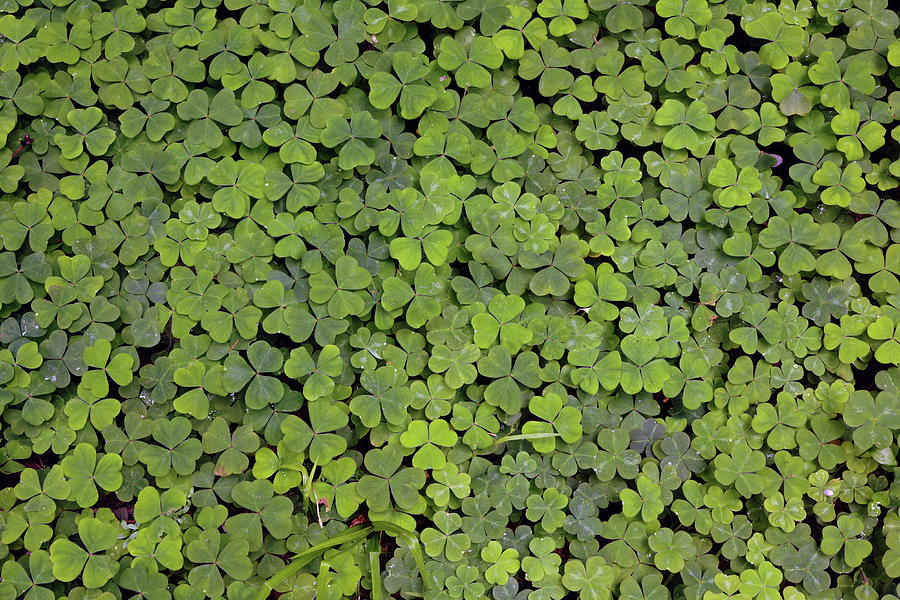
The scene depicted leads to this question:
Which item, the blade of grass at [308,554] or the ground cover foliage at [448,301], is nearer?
the blade of grass at [308,554]

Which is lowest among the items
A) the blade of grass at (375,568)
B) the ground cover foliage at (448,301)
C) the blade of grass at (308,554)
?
the blade of grass at (375,568)

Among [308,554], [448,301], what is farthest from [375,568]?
[448,301]

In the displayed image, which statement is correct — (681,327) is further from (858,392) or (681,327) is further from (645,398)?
(858,392)

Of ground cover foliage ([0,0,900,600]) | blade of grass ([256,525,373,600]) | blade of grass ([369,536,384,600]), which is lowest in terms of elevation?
blade of grass ([369,536,384,600])

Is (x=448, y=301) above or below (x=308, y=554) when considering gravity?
above

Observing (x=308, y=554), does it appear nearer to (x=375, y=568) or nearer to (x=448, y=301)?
(x=375, y=568)

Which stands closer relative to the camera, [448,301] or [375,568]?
[375,568]

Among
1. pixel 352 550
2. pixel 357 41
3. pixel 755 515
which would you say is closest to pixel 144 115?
pixel 357 41

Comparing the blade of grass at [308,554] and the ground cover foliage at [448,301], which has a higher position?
the ground cover foliage at [448,301]
